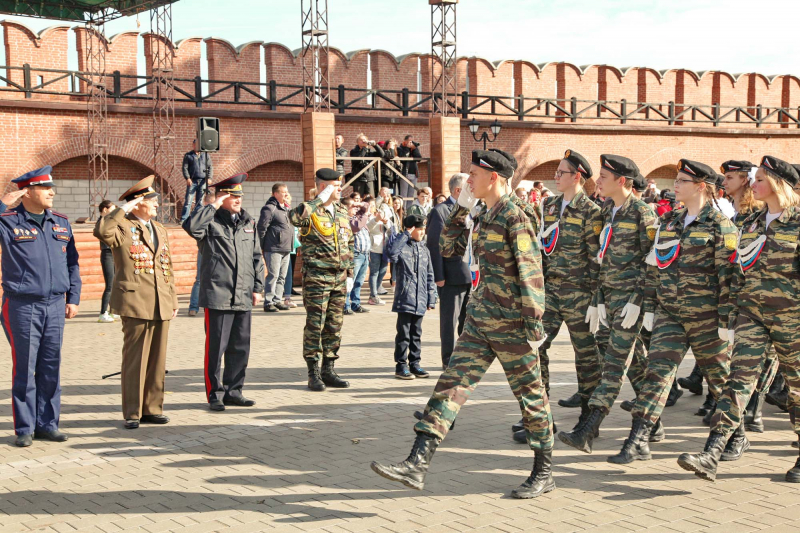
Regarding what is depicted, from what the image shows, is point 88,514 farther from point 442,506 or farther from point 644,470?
point 644,470

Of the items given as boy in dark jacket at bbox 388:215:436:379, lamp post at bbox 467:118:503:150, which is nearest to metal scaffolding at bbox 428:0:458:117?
lamp post at bbox 467:118:503:150

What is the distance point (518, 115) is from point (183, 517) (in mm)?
25389

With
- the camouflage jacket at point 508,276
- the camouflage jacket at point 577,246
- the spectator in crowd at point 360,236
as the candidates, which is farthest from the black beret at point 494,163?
the spectator in crowd at point 360,236

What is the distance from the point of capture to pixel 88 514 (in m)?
5.44

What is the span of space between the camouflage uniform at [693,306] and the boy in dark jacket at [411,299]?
3416 mm

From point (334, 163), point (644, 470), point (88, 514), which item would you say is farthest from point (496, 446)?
point (334, 163)

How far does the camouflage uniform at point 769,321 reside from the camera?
6.03m

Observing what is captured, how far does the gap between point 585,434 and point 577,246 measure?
4.99ft

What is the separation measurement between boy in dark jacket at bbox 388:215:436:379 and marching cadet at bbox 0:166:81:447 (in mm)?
3455

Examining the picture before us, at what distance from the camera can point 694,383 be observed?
28.7ft

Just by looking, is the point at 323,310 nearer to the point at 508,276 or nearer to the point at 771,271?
the point at 508,276

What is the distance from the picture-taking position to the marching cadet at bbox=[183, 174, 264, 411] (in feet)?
27.0

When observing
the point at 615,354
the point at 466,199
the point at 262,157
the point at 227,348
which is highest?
the point at 262,157

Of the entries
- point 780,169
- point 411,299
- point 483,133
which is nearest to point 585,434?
point 780,169
